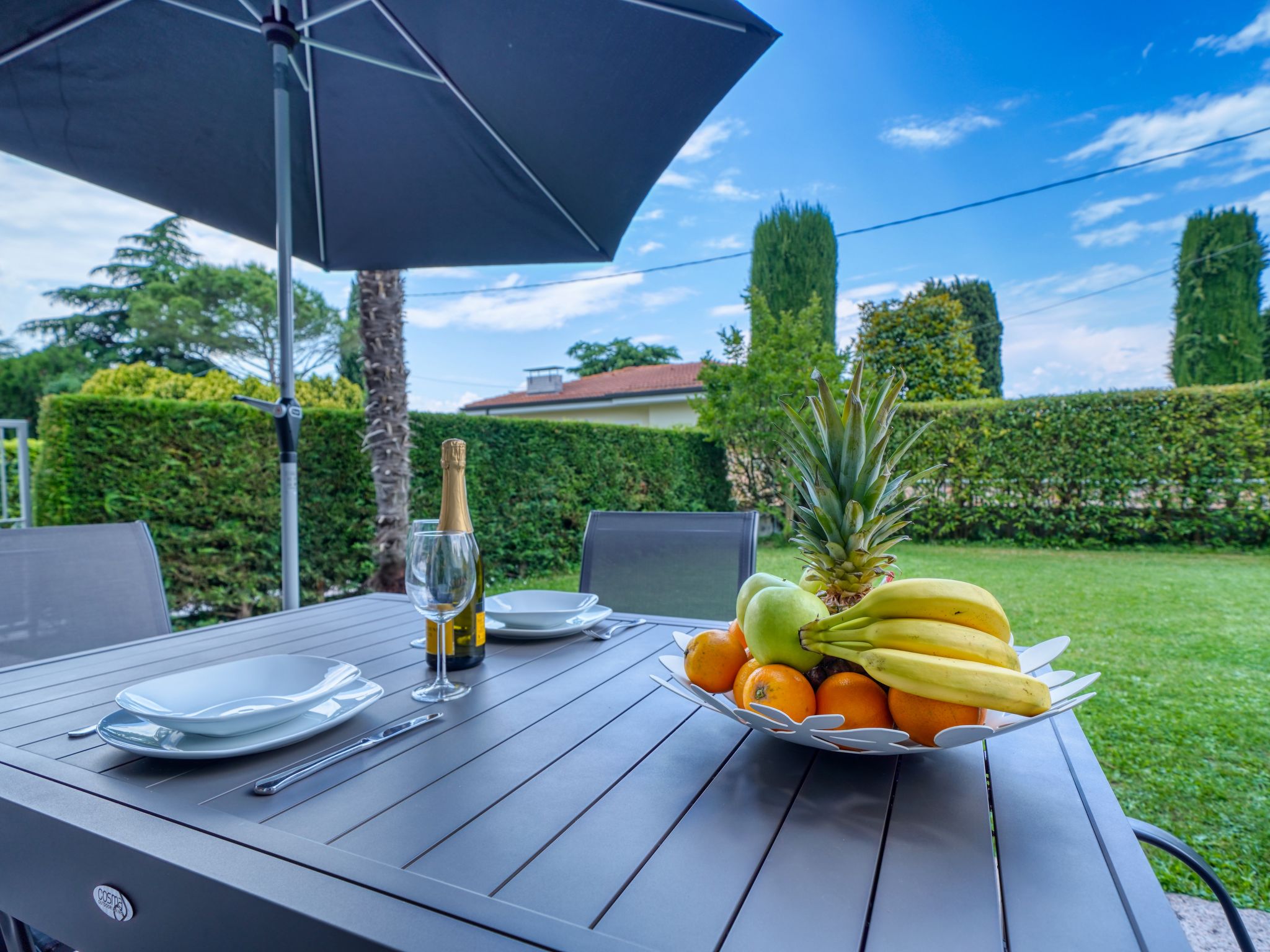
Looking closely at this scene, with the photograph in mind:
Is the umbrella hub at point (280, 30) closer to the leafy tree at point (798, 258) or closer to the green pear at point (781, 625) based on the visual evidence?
the green pear at point (781, 625)

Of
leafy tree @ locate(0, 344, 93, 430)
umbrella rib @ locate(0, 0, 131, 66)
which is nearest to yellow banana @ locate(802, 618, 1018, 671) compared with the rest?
umbrella rib @ locate(0, 0, 131, 66)

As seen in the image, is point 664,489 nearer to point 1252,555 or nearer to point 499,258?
point 499,258

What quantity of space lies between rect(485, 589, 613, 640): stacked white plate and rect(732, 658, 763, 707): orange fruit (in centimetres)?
58

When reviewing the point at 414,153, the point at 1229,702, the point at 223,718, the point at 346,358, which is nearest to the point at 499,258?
the point at 414,153

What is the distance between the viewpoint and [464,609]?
41.6 inches

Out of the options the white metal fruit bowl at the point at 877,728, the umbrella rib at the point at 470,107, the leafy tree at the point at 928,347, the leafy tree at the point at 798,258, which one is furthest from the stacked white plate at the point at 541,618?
the leafy tree at the point at 928,347

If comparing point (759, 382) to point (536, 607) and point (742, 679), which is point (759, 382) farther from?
point (742, 679)

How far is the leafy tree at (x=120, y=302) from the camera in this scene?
18469 millimetres

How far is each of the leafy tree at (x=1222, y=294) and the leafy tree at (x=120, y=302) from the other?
25187 mm

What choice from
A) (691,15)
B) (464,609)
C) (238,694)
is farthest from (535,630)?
(691,15)

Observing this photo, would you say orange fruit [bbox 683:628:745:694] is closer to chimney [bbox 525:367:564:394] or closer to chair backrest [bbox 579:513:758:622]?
chair backrest [bbox 579:513:758:622]

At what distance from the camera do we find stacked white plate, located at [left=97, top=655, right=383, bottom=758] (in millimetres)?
725

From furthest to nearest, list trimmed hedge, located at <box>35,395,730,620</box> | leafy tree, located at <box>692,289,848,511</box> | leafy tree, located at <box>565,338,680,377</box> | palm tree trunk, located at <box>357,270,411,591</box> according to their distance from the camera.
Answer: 1. leafy tree, located at <box>565,338,680,377</box>
2. leafy tree, located at <box>692,289,848,511</box>
3. palm tree trunk, located at <box>357,270,411,591</box>
4. trimmed hedge, located at <box>35,395,730,620</box>

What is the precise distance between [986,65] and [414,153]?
1174 cm
